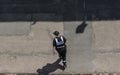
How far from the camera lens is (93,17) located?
20.4 meters

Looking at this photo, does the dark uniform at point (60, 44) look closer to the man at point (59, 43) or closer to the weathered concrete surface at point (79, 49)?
the man at point (59, 43)

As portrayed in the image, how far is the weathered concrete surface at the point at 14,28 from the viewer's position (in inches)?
799

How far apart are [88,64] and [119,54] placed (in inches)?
58.2

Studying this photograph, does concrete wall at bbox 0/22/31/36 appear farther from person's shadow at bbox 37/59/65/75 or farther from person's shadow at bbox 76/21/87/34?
person's shadow at bbox 76/21/87/34

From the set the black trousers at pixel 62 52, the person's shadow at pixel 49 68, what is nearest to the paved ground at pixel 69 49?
the person's shadow at pixel 49 68

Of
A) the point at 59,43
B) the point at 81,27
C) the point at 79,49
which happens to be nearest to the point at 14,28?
the point at 59,43

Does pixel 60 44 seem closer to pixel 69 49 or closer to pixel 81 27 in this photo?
pixel 69 49

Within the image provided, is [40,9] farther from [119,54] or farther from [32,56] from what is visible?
[119,54]

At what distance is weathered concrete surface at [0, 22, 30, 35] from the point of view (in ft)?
66.6

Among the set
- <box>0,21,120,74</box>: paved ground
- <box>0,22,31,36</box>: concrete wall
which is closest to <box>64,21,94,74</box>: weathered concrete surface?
<box>0,21,120,74</box>: paved ground

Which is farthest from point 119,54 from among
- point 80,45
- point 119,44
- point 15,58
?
point 15,58

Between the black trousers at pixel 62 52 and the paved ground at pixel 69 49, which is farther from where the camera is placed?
the paved ground at pixel 69 49

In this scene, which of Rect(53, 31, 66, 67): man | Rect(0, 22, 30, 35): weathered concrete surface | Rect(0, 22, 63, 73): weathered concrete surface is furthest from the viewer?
Rect(0, 22, 30, 35): weathered concrete surface

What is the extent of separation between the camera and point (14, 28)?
67.0ft
